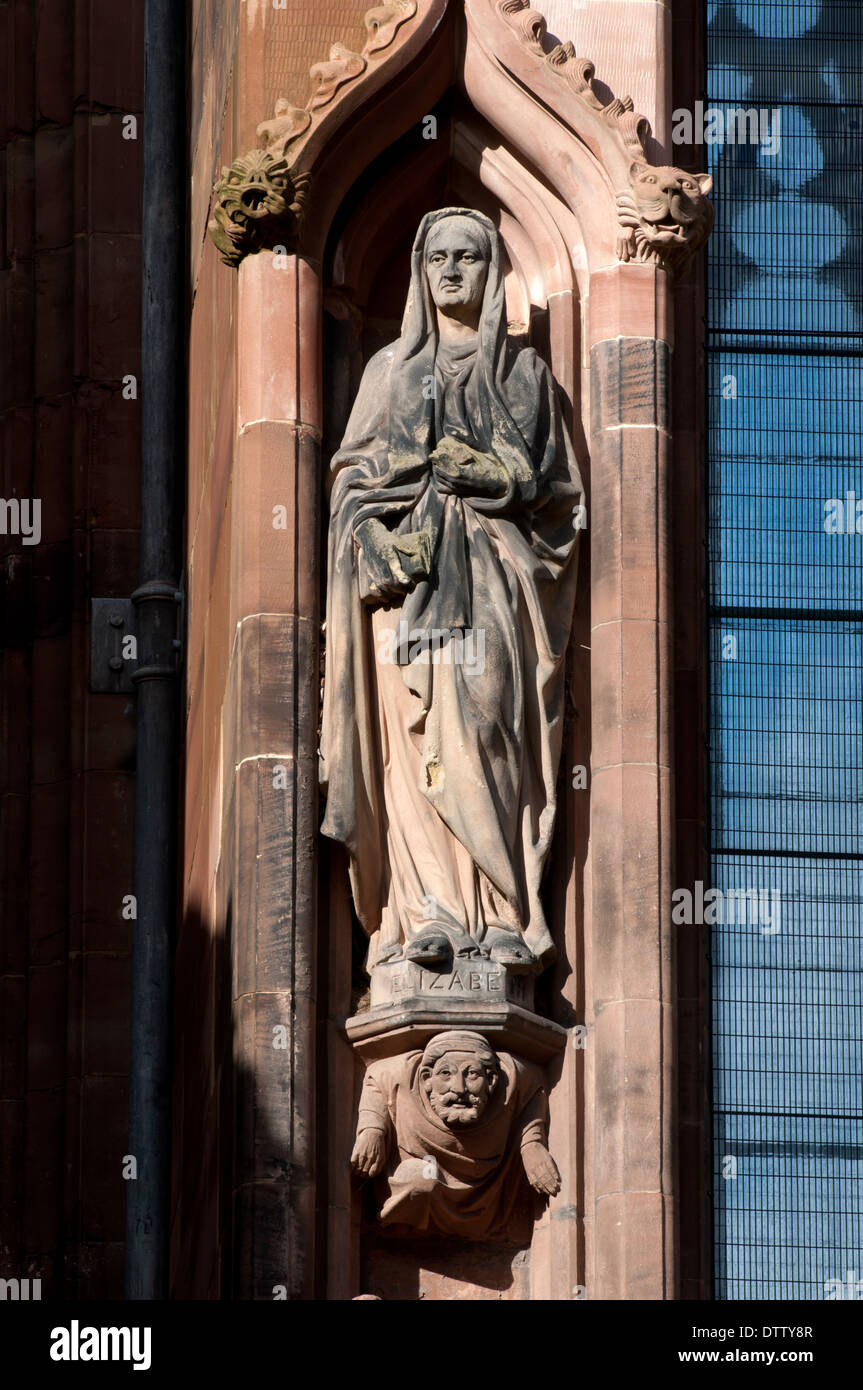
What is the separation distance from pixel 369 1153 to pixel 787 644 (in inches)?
129

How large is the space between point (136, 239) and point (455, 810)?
6.29 m

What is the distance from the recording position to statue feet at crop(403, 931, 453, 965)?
1598 cm

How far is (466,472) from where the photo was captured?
16484 millimetres

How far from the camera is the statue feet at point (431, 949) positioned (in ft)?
52.4

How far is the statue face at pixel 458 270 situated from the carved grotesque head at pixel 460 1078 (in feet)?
8.79

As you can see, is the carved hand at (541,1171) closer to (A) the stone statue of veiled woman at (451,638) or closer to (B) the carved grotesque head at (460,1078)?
(B) the carved grotesque head at (460,1078)

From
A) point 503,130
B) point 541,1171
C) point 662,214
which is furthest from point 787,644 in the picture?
point 541,1171

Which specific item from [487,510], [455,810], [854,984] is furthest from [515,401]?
[854,984]

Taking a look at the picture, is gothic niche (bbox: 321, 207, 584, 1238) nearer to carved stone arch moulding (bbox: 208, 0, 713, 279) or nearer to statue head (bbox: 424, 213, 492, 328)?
statue head (bbox: 424, 213, 492, 328)

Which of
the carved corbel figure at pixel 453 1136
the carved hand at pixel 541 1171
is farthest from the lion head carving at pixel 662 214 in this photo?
the carved hand at pixel 541 1171

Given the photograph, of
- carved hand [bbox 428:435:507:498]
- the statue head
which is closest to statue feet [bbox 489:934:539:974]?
carved hand [bbox 428:435:507:498]

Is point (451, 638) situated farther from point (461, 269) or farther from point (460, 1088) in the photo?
point (460, 1088)
